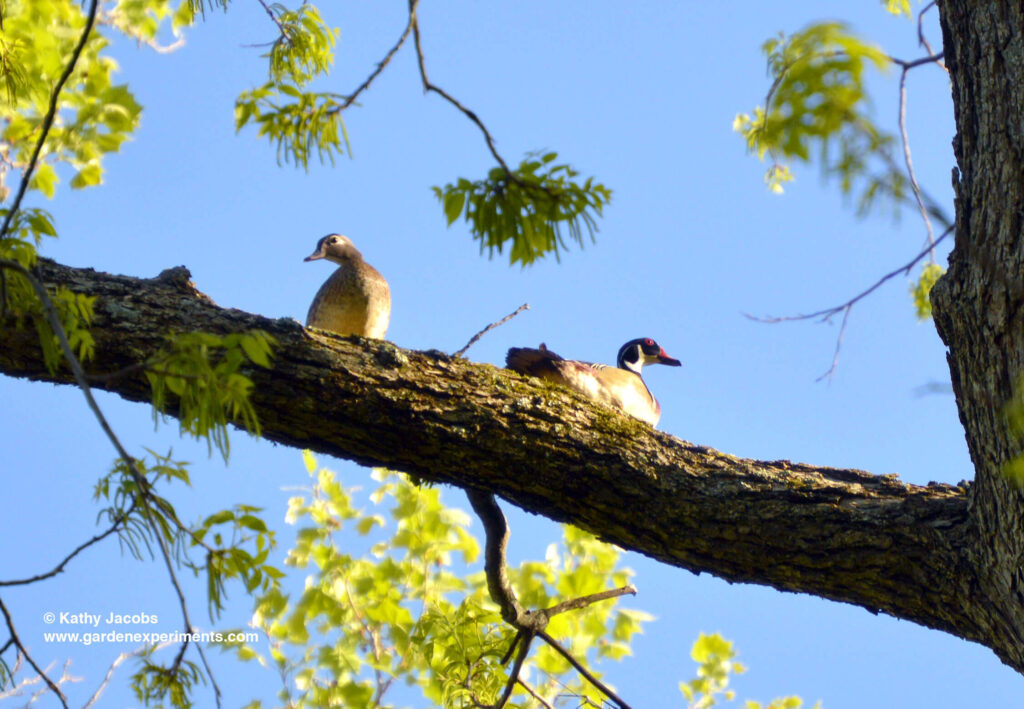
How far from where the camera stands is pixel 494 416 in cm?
324

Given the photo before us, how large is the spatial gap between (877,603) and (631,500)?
95cm

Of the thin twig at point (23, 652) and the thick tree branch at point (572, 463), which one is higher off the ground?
the thick tree branch at point (572, 463)

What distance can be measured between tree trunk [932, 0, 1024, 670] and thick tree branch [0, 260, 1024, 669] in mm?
205

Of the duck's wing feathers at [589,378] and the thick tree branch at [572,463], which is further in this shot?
the duck's wing feathers at [589,378]

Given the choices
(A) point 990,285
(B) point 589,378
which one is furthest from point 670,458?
(B) point 589,378

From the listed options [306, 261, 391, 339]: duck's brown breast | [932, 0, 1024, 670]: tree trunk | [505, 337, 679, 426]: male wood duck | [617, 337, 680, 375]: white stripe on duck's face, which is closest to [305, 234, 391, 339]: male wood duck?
[306, 261, 391, 339]: duck's brown breast

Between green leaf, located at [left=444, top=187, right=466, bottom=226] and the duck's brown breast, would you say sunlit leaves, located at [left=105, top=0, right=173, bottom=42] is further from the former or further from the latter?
green leaf, located at [left=444, top=187, right=466, bottom=226]

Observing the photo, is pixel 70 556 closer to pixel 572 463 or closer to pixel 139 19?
pixel 572 463

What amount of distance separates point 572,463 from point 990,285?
150 cm

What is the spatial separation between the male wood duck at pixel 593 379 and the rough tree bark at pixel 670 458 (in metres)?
0.66

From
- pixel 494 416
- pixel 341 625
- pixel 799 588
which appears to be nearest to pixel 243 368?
pixel 494 416

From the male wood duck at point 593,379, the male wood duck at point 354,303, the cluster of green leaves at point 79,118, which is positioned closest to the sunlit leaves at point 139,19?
the cluster of green leaves at point 79,118

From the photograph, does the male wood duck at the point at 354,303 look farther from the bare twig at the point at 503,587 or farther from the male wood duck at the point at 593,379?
the bare twig at the point at 503,587

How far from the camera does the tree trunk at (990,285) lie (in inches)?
99.5
